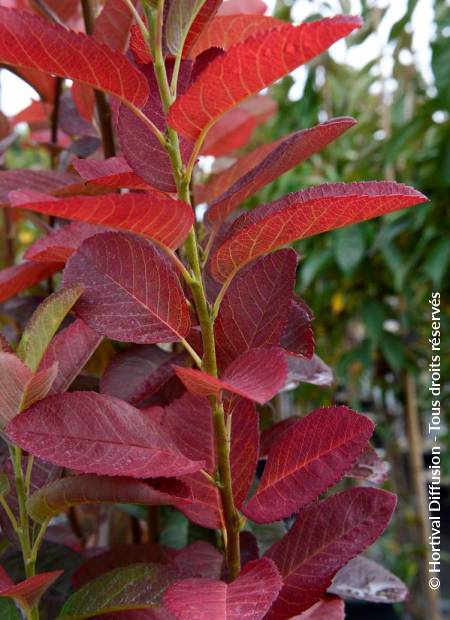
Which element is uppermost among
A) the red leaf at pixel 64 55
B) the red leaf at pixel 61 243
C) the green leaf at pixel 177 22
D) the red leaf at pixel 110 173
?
the green leaf at pixel 177 22

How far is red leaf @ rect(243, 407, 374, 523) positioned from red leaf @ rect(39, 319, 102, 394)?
0.45 ft

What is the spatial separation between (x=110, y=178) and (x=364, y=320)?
175 cm

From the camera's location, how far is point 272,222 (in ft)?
1.25

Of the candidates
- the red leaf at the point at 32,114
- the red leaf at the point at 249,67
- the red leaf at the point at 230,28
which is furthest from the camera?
the red leaf at the point at 32,114

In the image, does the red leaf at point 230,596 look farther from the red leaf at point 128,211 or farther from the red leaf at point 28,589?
the red leaf at point 128,211

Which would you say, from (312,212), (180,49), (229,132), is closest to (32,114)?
(229,132)

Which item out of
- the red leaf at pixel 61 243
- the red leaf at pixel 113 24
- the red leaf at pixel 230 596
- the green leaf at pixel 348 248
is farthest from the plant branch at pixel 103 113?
the green leaf at pixel 348 248

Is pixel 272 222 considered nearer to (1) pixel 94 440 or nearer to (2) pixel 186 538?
(1) pixel 94 440

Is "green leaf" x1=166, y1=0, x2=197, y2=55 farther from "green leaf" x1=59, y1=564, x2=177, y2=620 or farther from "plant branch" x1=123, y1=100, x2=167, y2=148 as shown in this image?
"green leaf" x1=59, y1=564, x2=177, y2=620

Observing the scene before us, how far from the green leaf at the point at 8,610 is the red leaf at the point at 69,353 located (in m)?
0.14

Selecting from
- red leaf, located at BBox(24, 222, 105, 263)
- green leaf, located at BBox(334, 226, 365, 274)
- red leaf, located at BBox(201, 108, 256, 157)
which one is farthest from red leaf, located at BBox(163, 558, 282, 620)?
green leaf, located at BBox(334, 226, 365, 274)

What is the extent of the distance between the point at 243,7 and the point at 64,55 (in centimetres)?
40

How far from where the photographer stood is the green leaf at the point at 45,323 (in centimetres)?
40

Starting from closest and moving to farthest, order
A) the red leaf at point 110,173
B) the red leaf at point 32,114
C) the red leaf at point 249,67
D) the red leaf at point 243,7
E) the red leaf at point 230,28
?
the red leaf at point 249,67 → the red leaf at point 110,173 → the red leaf at point 230,28 → the red leaf at point 243,7 → the red leaf at point 32,114
